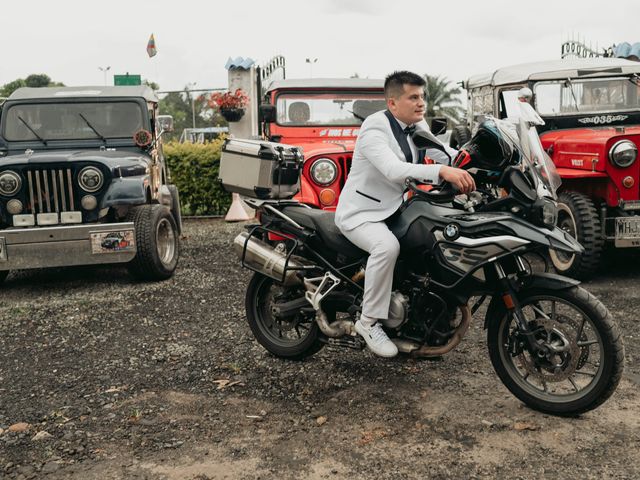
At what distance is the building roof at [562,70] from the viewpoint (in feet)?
24.1

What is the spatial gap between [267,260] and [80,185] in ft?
10.0

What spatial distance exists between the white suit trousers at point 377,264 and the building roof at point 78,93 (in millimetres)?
4952

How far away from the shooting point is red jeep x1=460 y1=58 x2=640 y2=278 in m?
6.20

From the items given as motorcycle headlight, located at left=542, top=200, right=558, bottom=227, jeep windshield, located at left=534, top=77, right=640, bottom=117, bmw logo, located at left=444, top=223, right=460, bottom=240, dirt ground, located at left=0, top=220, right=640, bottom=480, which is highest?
jeep windshield, located at left=534, top=77, right=640, bottom=117

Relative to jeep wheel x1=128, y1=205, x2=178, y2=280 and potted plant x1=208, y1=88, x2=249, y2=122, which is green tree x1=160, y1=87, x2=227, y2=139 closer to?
potted plant x1=208, y1=88, x2=249, y2=122

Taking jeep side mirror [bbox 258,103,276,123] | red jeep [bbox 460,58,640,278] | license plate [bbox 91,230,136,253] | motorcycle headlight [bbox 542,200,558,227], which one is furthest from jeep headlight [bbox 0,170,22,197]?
motorcycle headlight [bbox 542,200,558,227]

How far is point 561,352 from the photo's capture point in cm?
339

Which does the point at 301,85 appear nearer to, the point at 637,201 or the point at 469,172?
the point at 637,201

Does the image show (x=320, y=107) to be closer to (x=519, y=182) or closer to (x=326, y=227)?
(x=326, y=227)

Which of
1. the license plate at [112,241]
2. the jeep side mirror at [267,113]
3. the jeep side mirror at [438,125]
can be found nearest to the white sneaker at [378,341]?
the jeep side mirror at [438,125]

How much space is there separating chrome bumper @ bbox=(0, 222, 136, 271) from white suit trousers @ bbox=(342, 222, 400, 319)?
329cm

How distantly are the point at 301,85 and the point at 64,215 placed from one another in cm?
313

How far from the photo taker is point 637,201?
628 centimetres

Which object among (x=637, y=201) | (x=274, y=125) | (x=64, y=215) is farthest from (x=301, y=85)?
(x=637, y=201)
